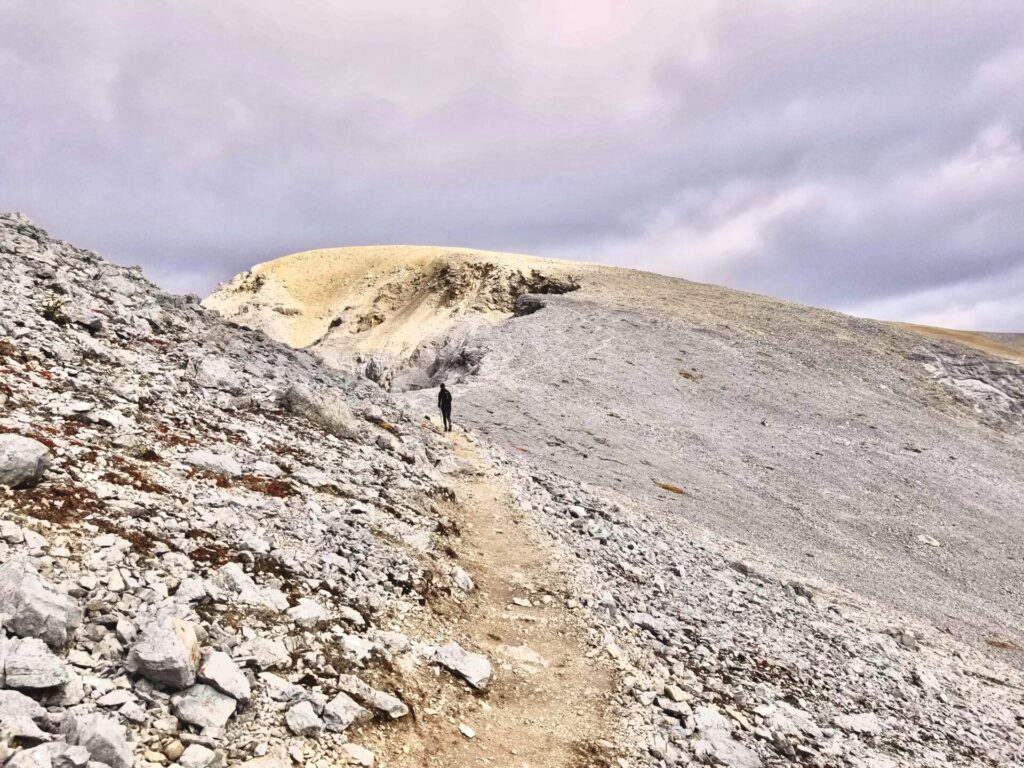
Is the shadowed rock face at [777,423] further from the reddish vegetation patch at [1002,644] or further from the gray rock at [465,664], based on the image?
the gray rock at [465,664]

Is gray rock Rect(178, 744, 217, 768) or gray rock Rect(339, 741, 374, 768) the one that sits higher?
gray rock Rect(178, 744, 217, 768)

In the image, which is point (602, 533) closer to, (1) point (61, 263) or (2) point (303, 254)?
(1) point (61, 263)

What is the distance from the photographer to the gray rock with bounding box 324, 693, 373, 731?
713 centimetres

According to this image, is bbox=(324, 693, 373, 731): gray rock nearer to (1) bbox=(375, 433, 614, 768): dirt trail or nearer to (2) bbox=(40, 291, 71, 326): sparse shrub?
(1) bbox=(375, 433, 614, 768): dirt trail

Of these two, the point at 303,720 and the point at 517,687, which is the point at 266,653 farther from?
the point at 517,687

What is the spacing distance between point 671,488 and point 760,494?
5.62 metres

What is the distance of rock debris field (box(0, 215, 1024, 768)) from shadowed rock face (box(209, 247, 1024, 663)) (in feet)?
17.2

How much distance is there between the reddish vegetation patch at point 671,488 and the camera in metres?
25.4

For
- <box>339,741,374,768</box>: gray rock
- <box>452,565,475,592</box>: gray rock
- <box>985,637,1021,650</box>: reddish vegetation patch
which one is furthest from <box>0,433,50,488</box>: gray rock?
<box>985,637,1021,650</box>: reddish vegetation patch

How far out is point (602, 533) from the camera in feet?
55.7

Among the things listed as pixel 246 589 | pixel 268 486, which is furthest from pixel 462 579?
pixel 246 589

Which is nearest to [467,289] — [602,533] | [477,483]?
[477,483]

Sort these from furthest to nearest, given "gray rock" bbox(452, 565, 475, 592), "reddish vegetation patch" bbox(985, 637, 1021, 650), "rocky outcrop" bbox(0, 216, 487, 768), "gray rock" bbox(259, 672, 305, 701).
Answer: "reddish vegetation patch" bbox(985, 637, 1021, 650)
"gray rock" bbox(452, 565, 475, 592)
"gray rock" bbox(259, 672, 305, 701)
"rocky outcrop" bbox(0, 216, 487, 768)

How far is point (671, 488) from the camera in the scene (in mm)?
25688
